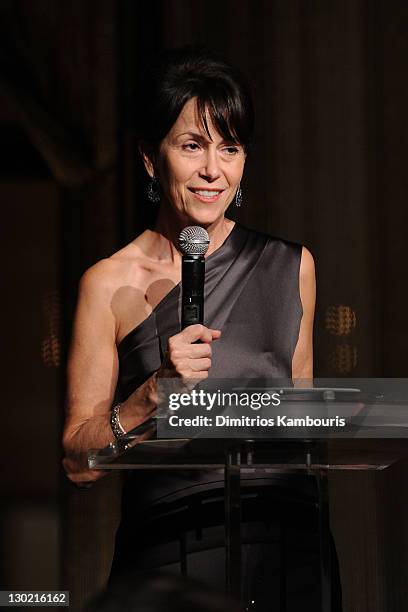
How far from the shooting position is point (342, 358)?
9.86ft

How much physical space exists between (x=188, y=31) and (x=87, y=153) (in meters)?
0.44

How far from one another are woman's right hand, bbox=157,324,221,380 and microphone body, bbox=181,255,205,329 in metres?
0.02

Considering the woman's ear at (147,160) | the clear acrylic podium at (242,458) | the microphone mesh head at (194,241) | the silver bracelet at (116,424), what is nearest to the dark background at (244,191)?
the woman's ear at (147,160)

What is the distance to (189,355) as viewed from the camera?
1957mm

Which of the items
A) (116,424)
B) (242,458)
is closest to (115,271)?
(116,424)

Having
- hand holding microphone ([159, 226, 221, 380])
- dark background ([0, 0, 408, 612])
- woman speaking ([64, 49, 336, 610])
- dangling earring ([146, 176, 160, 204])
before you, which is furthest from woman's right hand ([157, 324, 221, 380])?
dark background ([0, 0, 408, 612])

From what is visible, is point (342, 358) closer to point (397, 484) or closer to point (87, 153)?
point (397, 484)

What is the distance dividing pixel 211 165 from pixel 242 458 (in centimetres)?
100

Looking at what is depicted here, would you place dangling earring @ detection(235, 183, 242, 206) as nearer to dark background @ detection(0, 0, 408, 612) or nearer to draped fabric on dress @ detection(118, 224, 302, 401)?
draped fabric on dress @ detection(118, 224, 302, 401)

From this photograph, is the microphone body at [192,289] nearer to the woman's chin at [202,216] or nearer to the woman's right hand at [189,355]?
the woman's right hand at [189,355]

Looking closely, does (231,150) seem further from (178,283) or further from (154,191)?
(178,283)

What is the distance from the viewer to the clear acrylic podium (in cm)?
177

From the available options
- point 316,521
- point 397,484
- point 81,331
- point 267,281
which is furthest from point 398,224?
point 316,521

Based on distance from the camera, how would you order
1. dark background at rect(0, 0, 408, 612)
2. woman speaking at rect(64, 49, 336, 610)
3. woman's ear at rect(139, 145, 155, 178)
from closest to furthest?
woman speaking at rect(64, 49, 336, 610)
woman's ear at rect(139, 145, 155, 178)
dark background at rect(0, 0, 408, 612)
